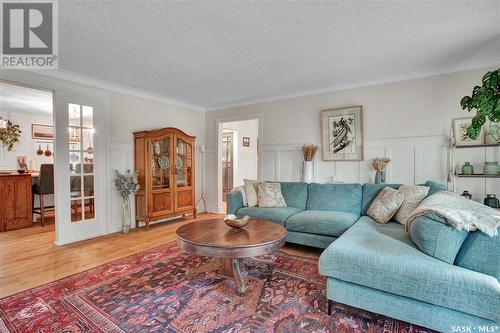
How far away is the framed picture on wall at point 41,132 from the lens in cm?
572

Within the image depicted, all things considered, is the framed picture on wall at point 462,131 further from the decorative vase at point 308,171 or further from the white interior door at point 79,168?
the white interior door at point 79,168

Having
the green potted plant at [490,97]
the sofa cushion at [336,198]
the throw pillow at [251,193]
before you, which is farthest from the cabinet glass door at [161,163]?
the green potted plant at [490,97]

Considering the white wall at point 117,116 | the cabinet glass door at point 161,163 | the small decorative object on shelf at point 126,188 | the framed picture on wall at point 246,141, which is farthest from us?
the framed picture on wall at point 246,141

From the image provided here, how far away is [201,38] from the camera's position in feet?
7.94

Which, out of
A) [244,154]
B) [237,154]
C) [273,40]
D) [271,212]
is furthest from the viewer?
[244,154]

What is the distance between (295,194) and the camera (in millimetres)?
3732

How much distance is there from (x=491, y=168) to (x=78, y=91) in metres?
5.42

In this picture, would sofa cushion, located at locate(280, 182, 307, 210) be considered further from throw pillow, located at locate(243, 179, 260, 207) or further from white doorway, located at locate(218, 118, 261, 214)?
white doorway, located at locate(218, 118, 261, 214)

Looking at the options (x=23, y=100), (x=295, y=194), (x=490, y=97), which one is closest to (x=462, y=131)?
(x=490, y=97)

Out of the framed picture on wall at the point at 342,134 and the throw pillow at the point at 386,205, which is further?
the framed picture on wall at the point at 342,134

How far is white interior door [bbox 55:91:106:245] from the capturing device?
338 cm

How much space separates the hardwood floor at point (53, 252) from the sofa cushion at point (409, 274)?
1178 mm

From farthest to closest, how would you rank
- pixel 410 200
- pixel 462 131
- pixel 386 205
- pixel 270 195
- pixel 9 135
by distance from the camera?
1. pixel 9 135
2. pixel 270 195
3. pixel 462 131
4. pixel 386 205
5. pixel 410 200

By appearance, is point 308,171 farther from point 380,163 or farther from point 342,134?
point 380,163
